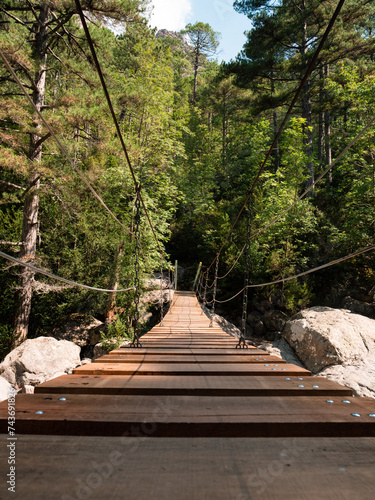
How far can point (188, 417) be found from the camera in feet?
2.72

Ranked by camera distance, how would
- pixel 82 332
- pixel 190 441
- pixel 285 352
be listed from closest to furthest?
pixel 190 441 < pixel 285 352 < pixel 82 332

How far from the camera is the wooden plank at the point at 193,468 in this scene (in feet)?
1.78

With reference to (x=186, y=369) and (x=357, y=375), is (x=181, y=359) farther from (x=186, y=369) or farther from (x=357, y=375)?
(x=357, y=375)

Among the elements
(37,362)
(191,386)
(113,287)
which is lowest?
(37,362)

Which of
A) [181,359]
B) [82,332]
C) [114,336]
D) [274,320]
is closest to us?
[181,359]

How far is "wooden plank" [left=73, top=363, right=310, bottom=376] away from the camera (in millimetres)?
1363

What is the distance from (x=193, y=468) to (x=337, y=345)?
6.12 m

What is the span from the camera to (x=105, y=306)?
899cm

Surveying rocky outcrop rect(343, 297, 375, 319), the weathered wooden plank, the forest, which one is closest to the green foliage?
the forest

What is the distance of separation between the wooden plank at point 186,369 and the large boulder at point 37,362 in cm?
525

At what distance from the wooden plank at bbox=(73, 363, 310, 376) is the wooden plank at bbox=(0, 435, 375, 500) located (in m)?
0.62

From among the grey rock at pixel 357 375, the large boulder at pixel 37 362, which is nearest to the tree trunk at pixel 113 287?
the large boulder at pixel 37 362

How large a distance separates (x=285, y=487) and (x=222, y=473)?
0.12 meters

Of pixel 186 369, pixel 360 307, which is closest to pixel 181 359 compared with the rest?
pixel 186 369
